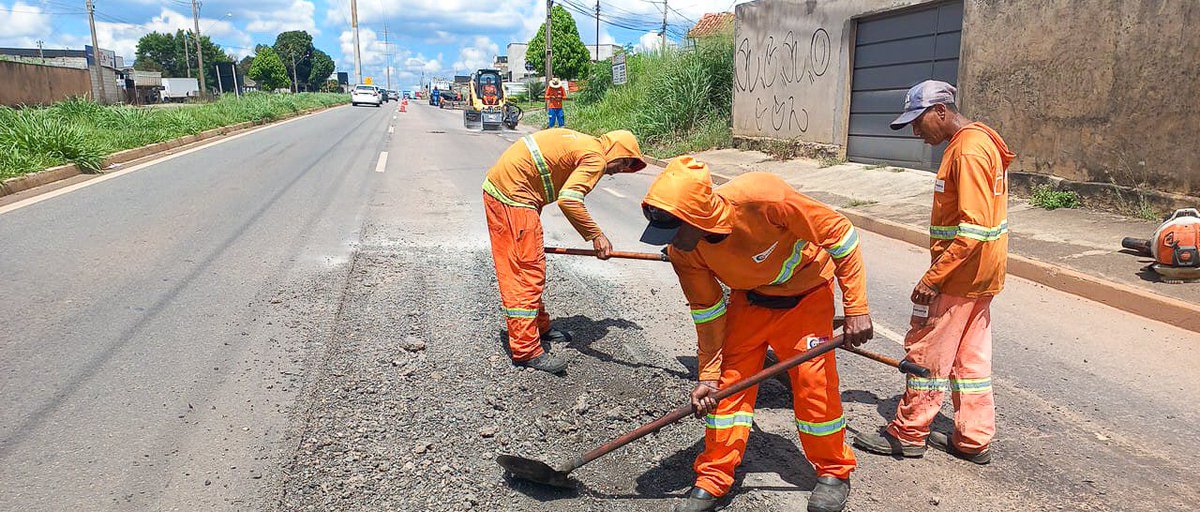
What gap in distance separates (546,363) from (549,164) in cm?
113

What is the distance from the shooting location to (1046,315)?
4.88 m

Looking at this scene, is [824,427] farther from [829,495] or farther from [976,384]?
[976,384]

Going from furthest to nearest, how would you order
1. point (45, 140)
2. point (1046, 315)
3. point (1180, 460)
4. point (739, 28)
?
point (739, 28) < point (45, 140) < point (1046, 315) < point (1180, 460)

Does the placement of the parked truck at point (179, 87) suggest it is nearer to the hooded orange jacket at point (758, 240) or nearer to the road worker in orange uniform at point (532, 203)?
the road worker in orange uniform at point (532, 203)

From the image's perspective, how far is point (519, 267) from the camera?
4.00 meters

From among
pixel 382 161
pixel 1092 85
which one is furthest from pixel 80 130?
pixel 1092 85

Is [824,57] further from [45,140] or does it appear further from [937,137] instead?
[45,140]

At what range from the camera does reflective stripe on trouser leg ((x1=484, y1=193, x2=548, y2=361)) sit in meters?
3.88

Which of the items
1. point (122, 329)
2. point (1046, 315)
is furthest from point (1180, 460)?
point (122, 329)

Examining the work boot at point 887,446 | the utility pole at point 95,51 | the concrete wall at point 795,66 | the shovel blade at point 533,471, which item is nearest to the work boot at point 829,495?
the work boot at point 887,446

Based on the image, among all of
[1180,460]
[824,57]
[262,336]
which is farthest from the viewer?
[824,57]

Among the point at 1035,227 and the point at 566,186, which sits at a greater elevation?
the point at 566,186

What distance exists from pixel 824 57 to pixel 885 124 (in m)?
1.78

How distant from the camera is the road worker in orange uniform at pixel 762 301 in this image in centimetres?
241
